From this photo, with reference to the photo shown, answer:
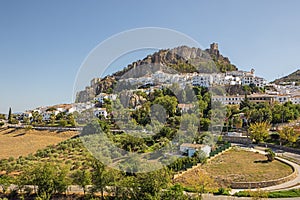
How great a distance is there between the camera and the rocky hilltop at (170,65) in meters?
14.0

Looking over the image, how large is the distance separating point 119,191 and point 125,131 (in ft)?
33.5

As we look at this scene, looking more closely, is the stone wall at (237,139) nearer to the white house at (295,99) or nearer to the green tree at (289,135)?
the green tree at (289,135)

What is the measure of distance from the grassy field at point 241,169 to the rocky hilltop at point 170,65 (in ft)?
21.4

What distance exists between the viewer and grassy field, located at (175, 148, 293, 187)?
12.2 meters

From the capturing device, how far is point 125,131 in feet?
62.7

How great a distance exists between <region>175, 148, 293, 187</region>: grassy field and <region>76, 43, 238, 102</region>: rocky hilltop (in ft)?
21.4

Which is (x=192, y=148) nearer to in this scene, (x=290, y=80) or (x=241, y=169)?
(x=241, y=169)

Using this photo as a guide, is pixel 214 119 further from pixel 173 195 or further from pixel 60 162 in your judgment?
pixel 173 195

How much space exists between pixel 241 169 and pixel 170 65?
13643 millimetres

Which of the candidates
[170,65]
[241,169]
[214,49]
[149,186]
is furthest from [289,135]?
[214,49]

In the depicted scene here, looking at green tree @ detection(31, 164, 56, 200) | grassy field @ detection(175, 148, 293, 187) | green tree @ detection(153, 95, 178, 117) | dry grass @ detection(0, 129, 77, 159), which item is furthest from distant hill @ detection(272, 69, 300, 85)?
green tree @ detection(31, 164, 56, 200)

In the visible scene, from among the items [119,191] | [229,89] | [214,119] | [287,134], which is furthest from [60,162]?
[229,89]

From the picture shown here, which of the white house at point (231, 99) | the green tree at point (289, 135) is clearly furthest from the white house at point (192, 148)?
the white house at point (231, 99)

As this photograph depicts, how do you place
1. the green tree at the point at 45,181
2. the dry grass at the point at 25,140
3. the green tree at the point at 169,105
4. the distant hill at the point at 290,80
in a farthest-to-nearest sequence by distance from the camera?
the distant hill at the point at 290,80
the green tree at the point at 169,105
the dry grass at the point at 25,140
the green tree at the point at 45,181
